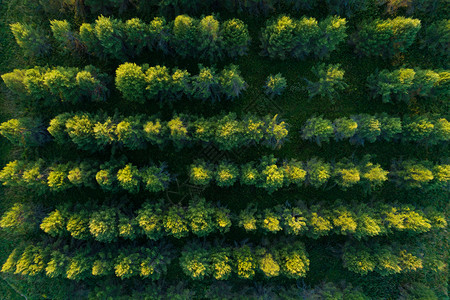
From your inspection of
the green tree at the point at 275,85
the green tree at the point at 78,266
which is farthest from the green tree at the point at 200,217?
the green tree at the point at 275,85

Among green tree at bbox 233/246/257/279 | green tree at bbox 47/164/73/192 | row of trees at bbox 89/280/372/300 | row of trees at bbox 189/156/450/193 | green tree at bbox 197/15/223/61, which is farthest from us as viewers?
row of trees at bbox 89/280/372/300

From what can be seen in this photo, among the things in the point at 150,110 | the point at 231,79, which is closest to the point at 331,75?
the point at 231,79

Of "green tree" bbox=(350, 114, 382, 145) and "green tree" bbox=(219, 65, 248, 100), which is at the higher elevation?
"green tree" bbox=(219, 65, 248, 100)

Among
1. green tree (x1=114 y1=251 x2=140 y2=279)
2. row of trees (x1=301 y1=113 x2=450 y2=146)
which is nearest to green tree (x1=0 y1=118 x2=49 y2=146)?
green tree (x1=114 y1=251 x2=140 y2=279)

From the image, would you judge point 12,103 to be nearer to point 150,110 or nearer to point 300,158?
point 150,110

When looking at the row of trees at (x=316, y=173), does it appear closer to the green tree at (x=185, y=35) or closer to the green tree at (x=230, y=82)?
the green tree at (x=230, y=82)

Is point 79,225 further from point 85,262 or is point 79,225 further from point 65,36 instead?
point 65,36

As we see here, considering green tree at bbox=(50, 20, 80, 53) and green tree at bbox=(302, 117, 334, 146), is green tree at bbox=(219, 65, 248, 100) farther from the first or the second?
green tree at bbox=(50, 20, 80, 53)
